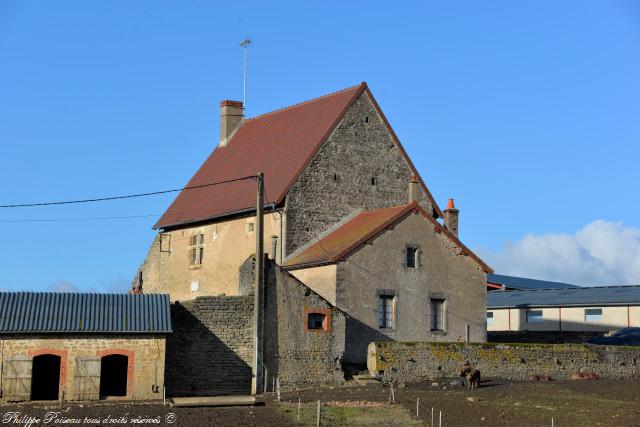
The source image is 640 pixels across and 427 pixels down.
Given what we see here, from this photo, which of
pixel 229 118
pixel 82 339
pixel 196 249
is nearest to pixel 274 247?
pixel 196 249

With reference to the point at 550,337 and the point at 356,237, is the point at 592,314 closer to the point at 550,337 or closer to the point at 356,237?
the point at 550,337

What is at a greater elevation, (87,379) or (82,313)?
(82,313)

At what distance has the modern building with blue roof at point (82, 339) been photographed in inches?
1355

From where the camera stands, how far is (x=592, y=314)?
6156cm

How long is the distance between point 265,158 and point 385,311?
11072 mm

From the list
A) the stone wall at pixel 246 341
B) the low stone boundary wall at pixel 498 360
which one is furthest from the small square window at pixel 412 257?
the stone wall at pixel 246 341

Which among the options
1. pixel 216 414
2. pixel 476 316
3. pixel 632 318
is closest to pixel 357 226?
pixel 476 316

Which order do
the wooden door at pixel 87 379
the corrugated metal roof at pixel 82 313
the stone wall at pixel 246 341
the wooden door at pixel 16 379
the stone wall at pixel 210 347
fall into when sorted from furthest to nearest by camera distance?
the stone wall at pixel 246 341 → the stone wall at pixel 210 347 → the corrugated metal roof at pixel 82 313 → the wooden door at pixel 87 379 → the wooden door at pixel 16 379

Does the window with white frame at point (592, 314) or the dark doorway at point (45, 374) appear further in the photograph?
the window with white frame at point (592, 314)

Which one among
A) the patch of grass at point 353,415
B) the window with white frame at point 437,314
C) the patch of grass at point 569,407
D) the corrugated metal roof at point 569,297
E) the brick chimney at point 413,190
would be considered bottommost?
the patch of grass at point 353,415

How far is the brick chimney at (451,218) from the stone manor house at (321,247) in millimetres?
46

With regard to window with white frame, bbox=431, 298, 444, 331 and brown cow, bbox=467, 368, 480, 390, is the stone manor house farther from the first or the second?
brown cow, bbox=467, 368, 480, 390

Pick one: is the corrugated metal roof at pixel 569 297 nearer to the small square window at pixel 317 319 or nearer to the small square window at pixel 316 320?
the small square window at pixel 317 319

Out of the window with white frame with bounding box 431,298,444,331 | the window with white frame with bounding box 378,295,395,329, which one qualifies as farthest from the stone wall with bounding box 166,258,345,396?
the window with white frame with bounding box 431,298,444,331
